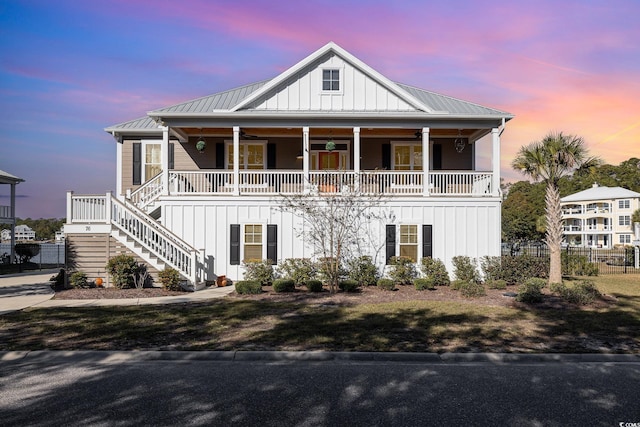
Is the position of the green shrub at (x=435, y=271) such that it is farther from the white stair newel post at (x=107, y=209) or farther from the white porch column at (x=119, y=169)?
the white porch column at (x=119, y=169)

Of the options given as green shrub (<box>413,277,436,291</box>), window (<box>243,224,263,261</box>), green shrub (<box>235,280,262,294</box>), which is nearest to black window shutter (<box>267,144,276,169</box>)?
window (<box>243,224,263,261</box>)

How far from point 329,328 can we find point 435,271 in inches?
345

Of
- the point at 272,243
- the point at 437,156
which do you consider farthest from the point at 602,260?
the point at 272,243

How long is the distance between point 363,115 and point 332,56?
310 centimetres

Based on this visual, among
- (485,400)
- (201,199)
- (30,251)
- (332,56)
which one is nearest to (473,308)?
(485,400)

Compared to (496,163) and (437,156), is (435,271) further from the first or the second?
(437,156)

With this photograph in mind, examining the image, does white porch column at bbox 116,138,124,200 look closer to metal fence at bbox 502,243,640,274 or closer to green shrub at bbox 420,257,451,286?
green shrub at bbox 420,257,451,286

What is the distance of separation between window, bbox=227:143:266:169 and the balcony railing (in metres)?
1.31

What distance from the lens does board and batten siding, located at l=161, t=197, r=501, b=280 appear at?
18.1 meters

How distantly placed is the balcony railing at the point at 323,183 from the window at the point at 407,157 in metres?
1.41

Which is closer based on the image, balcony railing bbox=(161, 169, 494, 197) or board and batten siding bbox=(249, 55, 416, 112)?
balcony railing bbox=(161, 169, 494, 197)

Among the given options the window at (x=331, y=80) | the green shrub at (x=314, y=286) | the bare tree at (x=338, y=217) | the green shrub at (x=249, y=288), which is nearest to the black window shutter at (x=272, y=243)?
the bare tree at (x=338, y=217)

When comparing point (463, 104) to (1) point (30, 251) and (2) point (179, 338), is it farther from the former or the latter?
(1) point (30, 251)

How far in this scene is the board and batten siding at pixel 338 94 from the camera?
19266 mm
